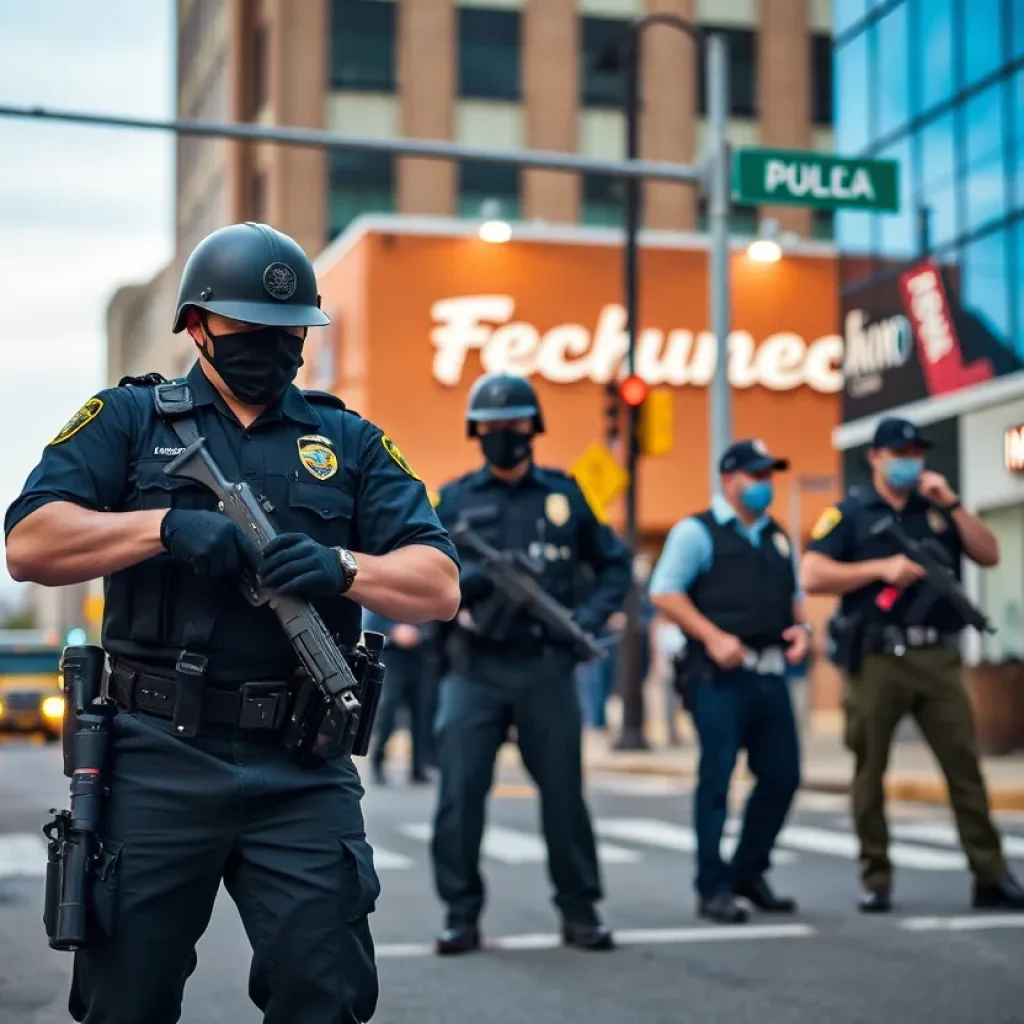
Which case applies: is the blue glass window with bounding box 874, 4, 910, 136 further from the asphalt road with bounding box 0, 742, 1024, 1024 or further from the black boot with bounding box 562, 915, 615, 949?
the black boot with bounding box 562, 915, 615, 949

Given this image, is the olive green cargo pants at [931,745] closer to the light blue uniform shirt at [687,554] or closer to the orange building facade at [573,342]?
the light blue uniform shirt at [687,554]

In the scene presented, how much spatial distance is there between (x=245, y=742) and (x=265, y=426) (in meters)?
0.66

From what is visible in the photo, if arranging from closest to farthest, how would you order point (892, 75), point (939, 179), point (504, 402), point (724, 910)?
point (504, 402) < point (724, 910) < point (939, 179) < point (892, 75)

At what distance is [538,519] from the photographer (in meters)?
8.53

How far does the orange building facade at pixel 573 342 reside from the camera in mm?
34656

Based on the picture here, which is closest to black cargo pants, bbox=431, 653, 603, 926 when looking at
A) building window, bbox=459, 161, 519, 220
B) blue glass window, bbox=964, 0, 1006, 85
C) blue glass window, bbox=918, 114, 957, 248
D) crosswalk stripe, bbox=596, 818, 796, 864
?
crosswalk stripe, bbox=596, 818, 796, 864

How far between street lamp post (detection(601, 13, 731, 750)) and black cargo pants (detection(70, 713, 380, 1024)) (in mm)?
12045

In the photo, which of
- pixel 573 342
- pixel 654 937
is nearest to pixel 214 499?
pixel 654 937

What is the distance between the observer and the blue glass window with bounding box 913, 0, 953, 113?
24.0m

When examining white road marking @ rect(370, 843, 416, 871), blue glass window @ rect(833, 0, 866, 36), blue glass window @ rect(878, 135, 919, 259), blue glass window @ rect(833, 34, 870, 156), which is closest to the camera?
white road marking @ rect(370, 843, 416, 871)

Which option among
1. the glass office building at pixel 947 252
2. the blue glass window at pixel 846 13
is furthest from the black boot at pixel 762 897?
the blue glass window at pixel 846 13

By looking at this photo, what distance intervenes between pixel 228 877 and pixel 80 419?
3.20 feet

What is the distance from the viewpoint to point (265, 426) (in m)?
4.47

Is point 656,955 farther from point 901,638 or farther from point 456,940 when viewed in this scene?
point 901,638
